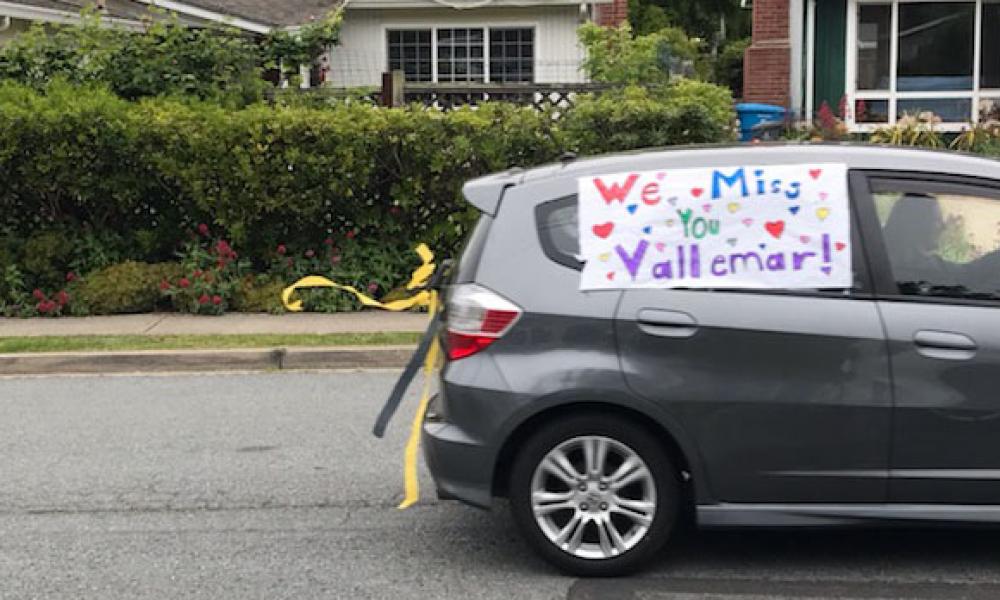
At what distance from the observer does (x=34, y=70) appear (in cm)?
1230

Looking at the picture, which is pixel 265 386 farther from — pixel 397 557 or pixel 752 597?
pixel 752 597

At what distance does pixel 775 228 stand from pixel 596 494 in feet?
4.13

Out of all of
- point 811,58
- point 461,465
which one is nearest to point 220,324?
point 461,465

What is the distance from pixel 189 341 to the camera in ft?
31.9

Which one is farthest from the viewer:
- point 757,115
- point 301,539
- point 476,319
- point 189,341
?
point 757,115

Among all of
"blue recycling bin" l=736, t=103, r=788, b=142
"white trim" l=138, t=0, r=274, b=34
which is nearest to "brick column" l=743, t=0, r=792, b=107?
"blue recycling bin" l=736, t=103, r=788, b=142

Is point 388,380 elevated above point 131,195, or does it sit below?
below

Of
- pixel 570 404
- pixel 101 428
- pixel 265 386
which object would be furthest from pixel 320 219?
pixel 570 404

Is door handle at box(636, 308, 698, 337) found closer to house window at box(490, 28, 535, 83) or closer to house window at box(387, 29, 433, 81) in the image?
house window at box(490, 28, 535, 83)

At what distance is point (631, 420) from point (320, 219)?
7491mm

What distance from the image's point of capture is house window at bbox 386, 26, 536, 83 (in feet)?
63.6

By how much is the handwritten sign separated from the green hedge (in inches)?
262

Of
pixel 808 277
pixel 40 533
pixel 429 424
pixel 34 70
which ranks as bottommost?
pixel 40 533

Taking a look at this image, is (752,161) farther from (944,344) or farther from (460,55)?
(460,55)
